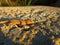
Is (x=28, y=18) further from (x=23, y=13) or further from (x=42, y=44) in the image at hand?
(x=42, y=44)

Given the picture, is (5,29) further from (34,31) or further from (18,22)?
(34,31)

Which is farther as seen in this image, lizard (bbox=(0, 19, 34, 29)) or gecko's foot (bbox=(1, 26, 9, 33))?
lizard (bbox=(0, 19, 34, 29))

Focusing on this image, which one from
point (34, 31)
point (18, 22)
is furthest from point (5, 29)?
point (34, 31)

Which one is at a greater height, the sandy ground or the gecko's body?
the gecko's body

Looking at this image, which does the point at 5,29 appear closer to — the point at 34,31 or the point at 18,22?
the point at 18,22

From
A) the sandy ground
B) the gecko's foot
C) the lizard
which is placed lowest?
the sandy ground

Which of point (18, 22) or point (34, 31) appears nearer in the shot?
point (34, 31)

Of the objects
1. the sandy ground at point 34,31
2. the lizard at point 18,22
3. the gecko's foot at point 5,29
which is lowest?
the sandy ground at point 34,31

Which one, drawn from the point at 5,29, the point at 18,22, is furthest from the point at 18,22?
the point at 5,29

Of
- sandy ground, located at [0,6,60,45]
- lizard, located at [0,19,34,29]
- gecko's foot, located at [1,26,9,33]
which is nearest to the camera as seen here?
sandy ground, located at [0,6,60,45]

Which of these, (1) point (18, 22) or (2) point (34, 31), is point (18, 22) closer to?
(1) point (18, 22)

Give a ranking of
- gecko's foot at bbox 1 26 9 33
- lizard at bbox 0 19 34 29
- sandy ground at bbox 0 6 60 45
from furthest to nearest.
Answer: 1. lizard at bbox 0 19 34 29
2. gecko's foot at bbox 1 26 9 33
3. sandy ground at bbox 0 6 60 45
